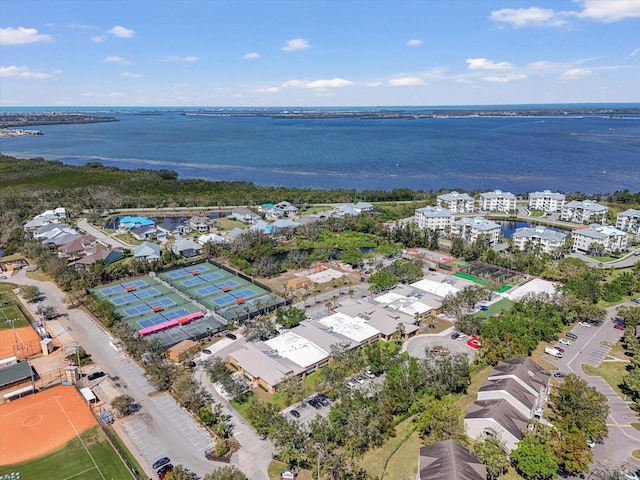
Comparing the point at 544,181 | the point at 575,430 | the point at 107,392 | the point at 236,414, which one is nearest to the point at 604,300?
the point at 575,430

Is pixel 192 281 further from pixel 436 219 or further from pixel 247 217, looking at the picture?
pixel 436 219

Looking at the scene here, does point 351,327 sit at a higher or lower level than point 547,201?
lower

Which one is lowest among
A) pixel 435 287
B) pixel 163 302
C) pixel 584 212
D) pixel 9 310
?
pixel 9 310

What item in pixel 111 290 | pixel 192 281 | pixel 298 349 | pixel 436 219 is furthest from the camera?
pixel 436 219

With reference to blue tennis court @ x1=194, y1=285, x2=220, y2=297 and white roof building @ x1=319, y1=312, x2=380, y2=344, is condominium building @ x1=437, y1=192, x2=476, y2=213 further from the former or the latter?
blue tennis court @ x1=194, y1=285, x2=220, y2=297

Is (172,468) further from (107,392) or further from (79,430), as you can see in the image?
(107,392)

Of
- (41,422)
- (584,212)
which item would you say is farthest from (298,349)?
(584,212)

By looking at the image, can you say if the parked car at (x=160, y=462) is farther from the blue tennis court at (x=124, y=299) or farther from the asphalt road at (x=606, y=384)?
the asphalt road at (x=606, y=384)
